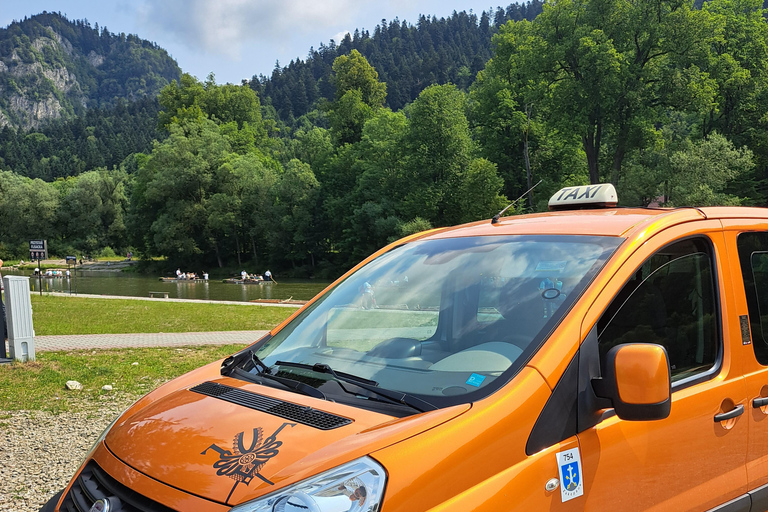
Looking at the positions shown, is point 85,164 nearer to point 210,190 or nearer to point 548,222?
point 210,190

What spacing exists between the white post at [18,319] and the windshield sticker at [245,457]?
346 inches

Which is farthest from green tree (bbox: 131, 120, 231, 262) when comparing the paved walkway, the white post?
the white post

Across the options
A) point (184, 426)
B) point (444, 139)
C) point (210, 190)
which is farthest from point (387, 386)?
point (210, 190)

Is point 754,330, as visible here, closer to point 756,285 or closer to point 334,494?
point 756,285

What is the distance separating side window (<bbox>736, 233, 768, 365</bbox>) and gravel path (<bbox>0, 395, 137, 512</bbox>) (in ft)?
15.9

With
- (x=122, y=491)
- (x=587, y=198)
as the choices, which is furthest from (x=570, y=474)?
(x=587, y=198)

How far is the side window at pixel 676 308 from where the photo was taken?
8.18ft

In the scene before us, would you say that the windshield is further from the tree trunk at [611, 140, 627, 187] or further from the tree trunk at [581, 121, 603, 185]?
the tree trunk at [581, 121, 603, 185]

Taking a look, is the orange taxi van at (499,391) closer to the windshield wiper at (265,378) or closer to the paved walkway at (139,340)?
the windshield wiper at (265,378)

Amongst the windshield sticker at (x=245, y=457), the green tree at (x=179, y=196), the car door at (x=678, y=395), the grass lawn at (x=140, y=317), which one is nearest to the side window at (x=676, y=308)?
the car door at (x=678, y=395)

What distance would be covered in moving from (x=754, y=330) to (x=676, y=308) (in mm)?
505

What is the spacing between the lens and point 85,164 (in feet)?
484

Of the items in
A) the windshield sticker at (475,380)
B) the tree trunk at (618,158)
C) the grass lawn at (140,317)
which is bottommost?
the grass lawn at (140,317)

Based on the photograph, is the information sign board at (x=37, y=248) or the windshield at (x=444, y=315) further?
the information sign board at (x=37, y=248)
